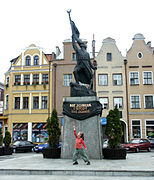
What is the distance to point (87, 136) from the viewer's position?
12.3 meters

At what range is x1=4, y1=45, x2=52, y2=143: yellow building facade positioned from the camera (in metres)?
34.8

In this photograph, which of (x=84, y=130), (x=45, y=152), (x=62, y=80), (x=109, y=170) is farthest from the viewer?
(x=62, y=80)

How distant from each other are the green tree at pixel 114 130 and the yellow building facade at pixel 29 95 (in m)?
22.6

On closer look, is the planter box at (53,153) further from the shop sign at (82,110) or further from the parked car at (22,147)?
the parked car at (22,147)

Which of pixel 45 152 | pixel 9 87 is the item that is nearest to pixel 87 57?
pixel 45 152

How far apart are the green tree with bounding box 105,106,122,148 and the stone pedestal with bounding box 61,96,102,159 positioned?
2.10 ft

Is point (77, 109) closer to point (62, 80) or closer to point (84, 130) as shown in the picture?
point (84, 130)

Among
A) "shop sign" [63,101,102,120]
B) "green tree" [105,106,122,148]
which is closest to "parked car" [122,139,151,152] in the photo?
"green tree" [105,106,122,148]

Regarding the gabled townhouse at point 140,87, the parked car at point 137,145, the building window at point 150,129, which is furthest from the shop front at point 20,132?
the building window at point 150,129

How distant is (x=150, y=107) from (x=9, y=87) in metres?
20.5

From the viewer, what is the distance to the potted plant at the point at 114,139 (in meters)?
12.4

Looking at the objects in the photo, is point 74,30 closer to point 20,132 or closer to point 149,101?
point 149,101

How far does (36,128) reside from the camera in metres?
34.6

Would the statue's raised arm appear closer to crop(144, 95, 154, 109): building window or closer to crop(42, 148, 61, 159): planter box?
crop(42, 148, 61, 159): planter box
